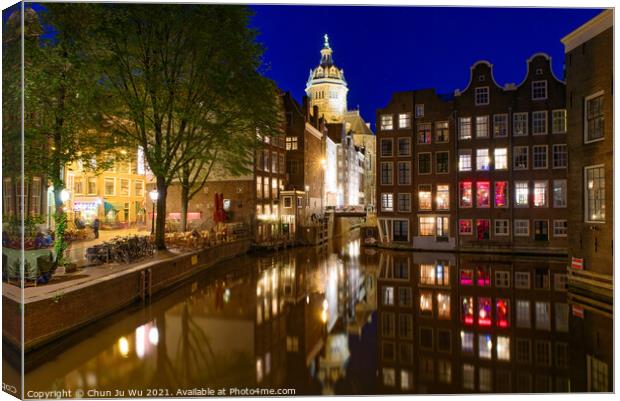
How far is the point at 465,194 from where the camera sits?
35.1 m

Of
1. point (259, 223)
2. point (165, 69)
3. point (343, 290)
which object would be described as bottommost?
point (343, 290)

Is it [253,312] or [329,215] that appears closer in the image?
[253,312]

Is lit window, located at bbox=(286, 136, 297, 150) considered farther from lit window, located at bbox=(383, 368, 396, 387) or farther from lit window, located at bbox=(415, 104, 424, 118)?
lit window, located at bbox=(383, 368, 396, 387)

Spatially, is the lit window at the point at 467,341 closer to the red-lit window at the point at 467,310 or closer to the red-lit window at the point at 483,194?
the red-lit window at the point at 467,310

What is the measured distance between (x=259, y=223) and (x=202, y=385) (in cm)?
2606

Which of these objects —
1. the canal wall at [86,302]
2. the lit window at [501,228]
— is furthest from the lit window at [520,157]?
the canal wall at [86,302]

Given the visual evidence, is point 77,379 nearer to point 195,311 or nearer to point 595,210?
point 195,311

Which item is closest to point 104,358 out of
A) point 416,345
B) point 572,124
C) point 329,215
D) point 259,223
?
point 416,345

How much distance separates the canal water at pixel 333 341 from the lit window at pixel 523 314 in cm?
4

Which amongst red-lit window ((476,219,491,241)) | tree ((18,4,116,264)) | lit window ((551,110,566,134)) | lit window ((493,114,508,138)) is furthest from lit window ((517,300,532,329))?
lit window ((551,110,566,134))

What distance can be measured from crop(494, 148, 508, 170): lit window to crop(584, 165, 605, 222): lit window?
59.5 ft

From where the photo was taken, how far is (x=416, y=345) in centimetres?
1219

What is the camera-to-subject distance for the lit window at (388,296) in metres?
17.6

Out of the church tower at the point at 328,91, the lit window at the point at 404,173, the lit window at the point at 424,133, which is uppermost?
the church tower at the point at 328,91
